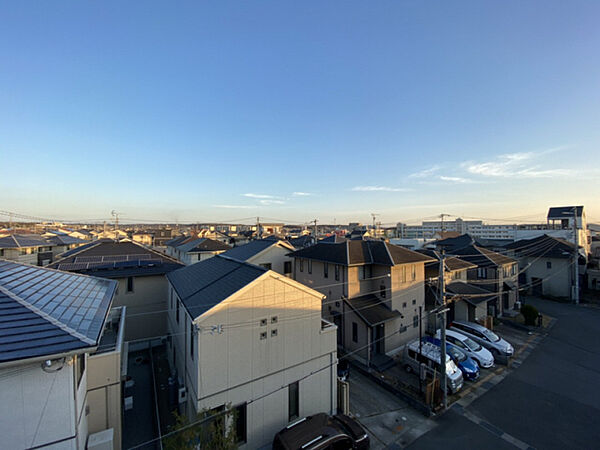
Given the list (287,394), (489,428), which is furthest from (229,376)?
(489,428)

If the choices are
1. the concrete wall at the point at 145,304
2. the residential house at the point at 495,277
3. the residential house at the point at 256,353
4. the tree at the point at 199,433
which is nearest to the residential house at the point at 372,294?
the residential house at the point at 256,353

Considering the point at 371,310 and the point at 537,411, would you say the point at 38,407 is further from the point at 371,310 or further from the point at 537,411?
the point at 537,411

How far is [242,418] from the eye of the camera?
25.8 feet

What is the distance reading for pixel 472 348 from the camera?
14297 mm

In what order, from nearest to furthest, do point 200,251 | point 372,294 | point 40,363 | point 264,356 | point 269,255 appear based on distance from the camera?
point 40,363
point 264,356
point 372,294
point 269,255
point 200,251

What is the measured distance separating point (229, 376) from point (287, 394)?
2377mm

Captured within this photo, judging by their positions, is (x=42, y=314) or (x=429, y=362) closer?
(x=42, y=314)

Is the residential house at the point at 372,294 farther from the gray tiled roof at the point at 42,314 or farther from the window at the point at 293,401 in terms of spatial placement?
the gray tiled roof at the point at 42,314

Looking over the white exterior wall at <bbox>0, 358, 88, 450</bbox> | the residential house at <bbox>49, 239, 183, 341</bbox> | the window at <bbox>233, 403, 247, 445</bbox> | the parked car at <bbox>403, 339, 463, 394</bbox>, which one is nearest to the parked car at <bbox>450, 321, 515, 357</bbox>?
the parked car at <bbox>403, 339, 463, 394</bbox>

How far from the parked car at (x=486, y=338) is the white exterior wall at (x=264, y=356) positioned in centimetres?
1137

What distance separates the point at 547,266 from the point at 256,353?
33.9m

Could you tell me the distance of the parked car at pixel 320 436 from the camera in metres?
7.15

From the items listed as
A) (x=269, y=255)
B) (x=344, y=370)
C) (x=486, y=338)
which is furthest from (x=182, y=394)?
(x=486, y=338)

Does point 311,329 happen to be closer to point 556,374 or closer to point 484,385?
point 484,385
